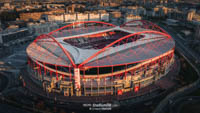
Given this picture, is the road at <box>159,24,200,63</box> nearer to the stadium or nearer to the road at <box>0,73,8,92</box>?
the stadium

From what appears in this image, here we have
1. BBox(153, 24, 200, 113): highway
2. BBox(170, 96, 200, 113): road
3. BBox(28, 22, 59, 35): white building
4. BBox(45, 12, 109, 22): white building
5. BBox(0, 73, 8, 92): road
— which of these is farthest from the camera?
BBox(45, 12, 109, 22): white building

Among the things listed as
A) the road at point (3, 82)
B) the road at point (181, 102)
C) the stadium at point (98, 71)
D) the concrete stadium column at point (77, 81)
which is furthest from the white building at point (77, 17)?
the road at point (181, 102)

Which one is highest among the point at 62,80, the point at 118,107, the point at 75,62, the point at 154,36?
the point at 154,36

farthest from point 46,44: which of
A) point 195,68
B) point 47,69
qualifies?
point 195,68

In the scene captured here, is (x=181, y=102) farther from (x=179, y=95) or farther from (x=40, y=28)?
(x=40, y=28)

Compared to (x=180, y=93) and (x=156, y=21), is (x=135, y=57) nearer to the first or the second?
(x=180, y=93)

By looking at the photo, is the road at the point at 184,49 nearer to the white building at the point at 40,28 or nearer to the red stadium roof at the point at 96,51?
the red stadium roof at the point at 96,51

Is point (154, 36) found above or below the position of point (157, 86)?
above

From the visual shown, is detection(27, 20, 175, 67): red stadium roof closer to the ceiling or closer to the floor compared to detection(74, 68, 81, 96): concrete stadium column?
closer to the ceiling

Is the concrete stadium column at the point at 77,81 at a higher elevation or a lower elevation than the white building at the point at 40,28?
lower

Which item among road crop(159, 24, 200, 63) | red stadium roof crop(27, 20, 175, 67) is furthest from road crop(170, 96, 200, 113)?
road crop(159, 24, 200, 63)

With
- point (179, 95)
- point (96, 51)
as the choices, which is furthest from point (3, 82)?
point (179, 95)
